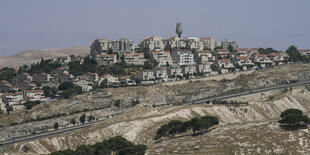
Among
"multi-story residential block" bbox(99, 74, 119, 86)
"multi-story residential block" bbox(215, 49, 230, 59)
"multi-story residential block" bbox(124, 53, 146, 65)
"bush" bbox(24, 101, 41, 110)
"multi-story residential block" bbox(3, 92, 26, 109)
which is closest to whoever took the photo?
"bush" bbox(24, 101, 41, 110)

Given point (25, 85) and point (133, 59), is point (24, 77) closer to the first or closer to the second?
point (25, 85)

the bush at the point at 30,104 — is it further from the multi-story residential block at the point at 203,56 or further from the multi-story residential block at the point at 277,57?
the multi-story residential block at the point at 277,57

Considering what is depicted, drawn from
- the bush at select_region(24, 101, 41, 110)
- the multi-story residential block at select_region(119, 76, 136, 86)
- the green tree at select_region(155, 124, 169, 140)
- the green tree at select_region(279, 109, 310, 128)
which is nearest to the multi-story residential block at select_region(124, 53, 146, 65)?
the multi-story residential block at select_region(119, 76, 136, 86)

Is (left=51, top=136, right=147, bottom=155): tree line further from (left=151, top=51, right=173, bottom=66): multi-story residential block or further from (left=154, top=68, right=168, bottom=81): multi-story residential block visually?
(left=151, top=51, right=173, bottom=66): multi-story residential block

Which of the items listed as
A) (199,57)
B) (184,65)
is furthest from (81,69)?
(199,57)

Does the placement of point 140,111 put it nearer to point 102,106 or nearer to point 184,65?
point 102,106

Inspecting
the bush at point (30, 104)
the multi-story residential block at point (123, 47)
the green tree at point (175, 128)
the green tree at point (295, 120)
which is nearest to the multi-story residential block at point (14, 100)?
the bush at point (30, 104)

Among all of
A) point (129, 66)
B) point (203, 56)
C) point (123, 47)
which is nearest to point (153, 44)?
point (123, 47)
